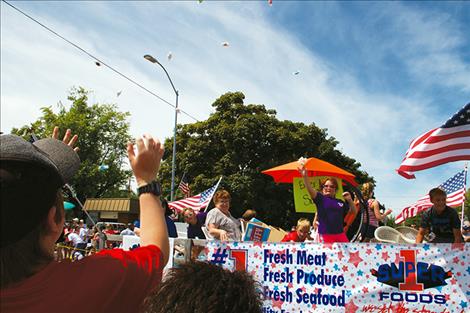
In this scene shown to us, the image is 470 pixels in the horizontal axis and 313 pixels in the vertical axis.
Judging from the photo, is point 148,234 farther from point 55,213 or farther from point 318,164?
point 318,164

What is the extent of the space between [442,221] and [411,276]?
153cm

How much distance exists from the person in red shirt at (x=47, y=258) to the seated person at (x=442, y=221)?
5.14 m

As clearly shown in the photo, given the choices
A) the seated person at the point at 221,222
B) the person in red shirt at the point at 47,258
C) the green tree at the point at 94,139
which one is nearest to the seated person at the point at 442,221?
the seated person at the point at 221,222

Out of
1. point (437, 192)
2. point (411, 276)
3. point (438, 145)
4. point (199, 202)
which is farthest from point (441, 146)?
point (199, 202)

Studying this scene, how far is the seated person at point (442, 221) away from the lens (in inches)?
221

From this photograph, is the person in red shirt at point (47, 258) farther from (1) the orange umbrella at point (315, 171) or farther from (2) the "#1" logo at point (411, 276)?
(1) the orange umbrella at point (315, 171)

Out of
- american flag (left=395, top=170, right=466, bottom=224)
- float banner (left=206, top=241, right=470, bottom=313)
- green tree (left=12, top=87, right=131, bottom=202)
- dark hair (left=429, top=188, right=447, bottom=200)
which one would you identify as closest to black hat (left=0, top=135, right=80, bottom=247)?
float banner (left=206, top=241, right=470, bottom=313)

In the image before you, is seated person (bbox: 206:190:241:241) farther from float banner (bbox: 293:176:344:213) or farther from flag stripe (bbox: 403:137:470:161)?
flag stripe (bbox: 403:137:470:161)

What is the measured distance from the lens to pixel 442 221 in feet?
18.5

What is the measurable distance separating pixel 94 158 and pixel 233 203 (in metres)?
21.9

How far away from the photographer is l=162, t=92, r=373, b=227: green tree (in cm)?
2775

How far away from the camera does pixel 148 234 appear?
1.51m

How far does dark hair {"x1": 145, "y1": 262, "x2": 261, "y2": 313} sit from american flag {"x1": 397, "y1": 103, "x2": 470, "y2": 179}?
15.2 ft

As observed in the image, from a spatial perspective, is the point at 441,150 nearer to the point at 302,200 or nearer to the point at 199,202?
the point at 302,200
